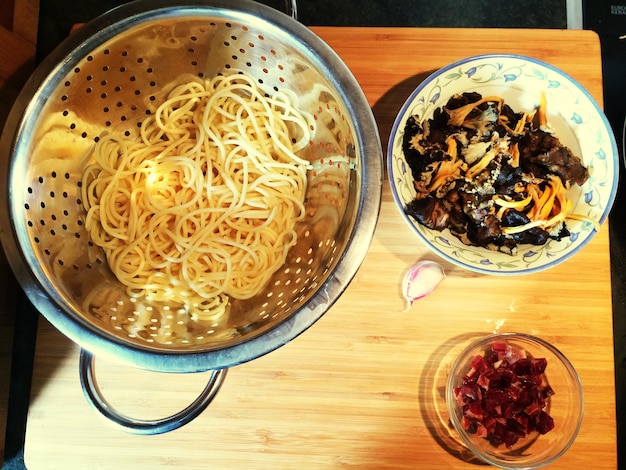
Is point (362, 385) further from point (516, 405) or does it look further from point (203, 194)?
point (203, 194)

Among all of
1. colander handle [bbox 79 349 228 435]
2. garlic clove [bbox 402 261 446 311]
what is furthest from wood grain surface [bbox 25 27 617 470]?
colander handle [bbox 79 349 228 435]

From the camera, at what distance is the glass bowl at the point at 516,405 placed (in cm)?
125

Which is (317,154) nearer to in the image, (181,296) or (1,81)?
(181,296)

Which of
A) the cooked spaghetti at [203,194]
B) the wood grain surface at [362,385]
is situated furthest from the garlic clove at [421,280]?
the cooked spaghetti at [203,194]

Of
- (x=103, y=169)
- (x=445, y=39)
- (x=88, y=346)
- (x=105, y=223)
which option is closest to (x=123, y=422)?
(x=88, y=346)

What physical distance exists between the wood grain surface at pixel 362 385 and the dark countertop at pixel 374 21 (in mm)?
473

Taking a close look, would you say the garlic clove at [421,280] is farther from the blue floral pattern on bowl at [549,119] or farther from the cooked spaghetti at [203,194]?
the cooked spaghetti at [203,194]

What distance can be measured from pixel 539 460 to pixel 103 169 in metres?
1.23

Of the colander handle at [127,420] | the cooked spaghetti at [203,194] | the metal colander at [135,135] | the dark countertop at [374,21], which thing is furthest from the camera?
the dark countertop at [374,21]

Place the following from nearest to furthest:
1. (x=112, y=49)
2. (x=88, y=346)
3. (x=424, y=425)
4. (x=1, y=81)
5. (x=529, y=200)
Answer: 1. (x=88, y=346)
2. (x=112, y=49)
3. (x=529, y=200)
4. (x=424, y=425)
5. (x=1, y=81)

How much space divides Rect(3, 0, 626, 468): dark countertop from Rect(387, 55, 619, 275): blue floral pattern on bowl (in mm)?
540

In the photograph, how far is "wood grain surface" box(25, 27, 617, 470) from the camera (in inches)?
51.4

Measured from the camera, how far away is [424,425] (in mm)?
1308

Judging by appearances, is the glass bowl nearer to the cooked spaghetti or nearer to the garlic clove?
the garlic clove
